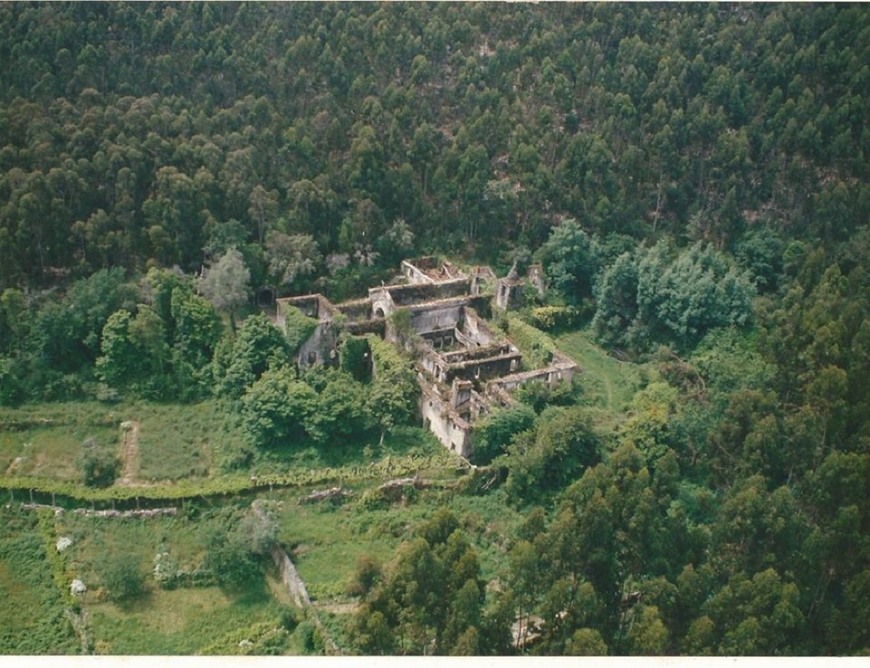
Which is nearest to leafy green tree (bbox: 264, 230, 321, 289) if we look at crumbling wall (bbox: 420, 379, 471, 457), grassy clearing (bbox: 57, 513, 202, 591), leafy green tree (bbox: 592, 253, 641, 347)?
crumbling wall (bbox: 420, 379, 471, 457)

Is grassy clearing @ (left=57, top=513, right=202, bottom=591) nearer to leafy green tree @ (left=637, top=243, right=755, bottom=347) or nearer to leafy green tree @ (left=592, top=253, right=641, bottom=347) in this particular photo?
leafy green tree @ (left=592, top=253, right=641, bottom=347)

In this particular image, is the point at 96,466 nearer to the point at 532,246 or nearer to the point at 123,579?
the point at 123,579

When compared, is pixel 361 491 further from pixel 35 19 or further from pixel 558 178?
pixel 35 19

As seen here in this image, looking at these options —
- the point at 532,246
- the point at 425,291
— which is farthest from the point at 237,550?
the point at 532,246

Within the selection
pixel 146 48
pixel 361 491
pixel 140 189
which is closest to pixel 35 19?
pixel 146 48

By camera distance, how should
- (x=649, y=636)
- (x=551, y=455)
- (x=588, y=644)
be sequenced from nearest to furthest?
(x=588, y=644) → (x=649, y=636) → (x=551, y=455)

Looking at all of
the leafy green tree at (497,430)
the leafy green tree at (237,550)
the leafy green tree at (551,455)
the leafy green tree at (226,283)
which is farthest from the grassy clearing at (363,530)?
the leafy green tree at (226,283)
